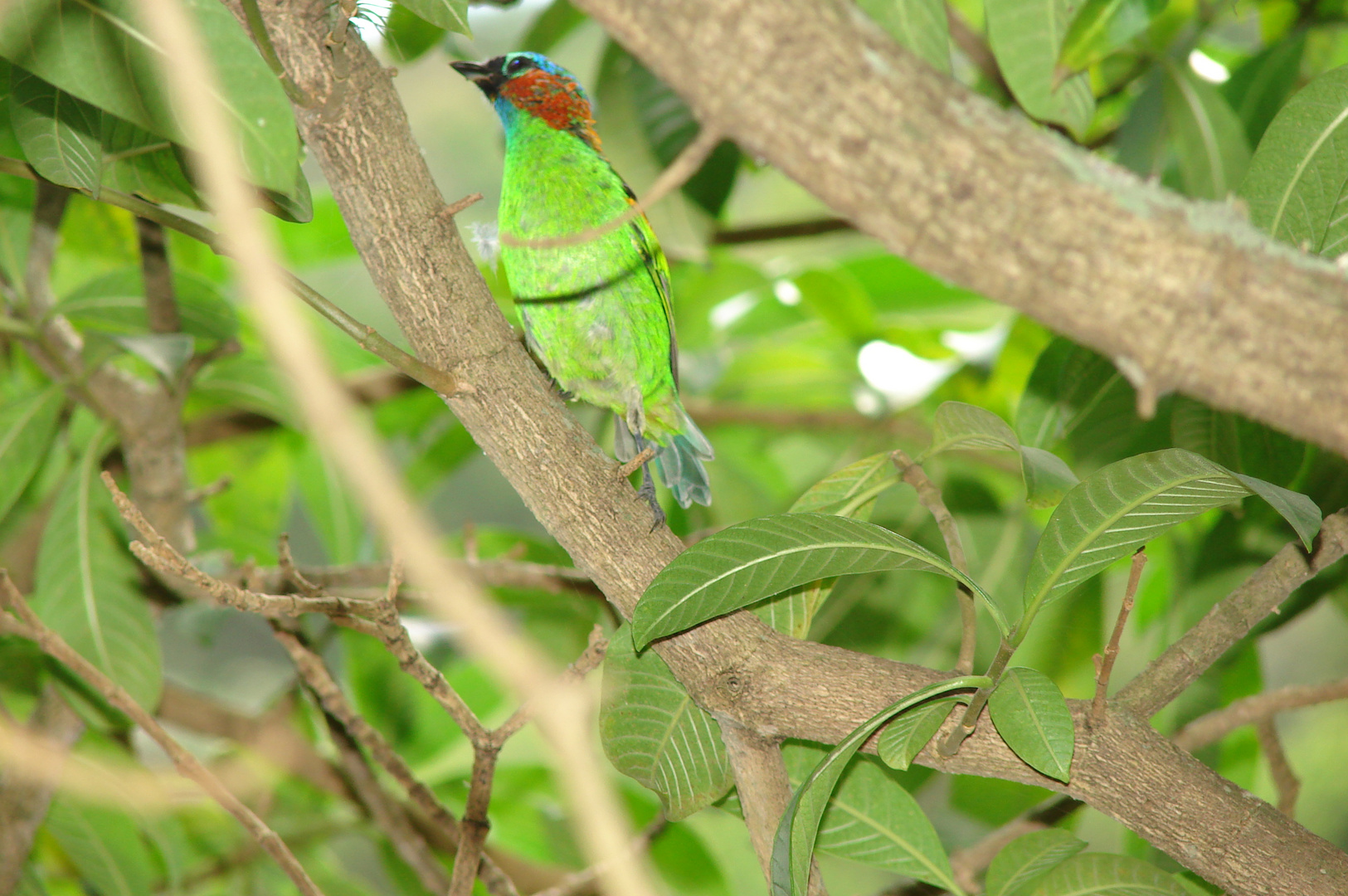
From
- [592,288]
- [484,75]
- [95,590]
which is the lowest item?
[95,590]

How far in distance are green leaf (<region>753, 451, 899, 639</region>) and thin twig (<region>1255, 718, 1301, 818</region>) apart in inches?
33.7

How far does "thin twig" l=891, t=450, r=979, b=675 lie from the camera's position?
126cm

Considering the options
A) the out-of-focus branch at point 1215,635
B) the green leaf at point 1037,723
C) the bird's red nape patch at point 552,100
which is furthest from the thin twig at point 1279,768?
the bird's red nape patch at point 552,100

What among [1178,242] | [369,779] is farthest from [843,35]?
[369,779]

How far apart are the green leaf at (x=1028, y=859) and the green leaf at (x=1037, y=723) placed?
11.1 inches

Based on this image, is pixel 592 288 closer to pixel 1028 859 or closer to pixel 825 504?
→ pixel 825 504

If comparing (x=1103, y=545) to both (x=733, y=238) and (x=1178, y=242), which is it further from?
(x=733, y=238)

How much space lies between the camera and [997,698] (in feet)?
3.72

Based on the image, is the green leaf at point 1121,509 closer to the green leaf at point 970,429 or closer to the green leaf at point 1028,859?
the green leaf at point 970,429

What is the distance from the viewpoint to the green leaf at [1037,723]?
3.50 ft

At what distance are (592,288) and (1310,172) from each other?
1.19 metres

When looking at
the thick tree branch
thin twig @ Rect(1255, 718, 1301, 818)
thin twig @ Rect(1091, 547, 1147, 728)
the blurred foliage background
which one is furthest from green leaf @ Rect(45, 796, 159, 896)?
thin twig @ Rect(1255, 718, 1301, 818)

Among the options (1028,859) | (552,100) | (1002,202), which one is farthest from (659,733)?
(552,100)

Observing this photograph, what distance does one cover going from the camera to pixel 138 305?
6.68ft
